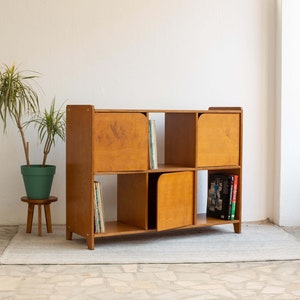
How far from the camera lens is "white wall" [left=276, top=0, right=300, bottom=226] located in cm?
517

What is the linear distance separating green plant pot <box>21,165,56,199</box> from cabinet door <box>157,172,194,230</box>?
754 millimetres

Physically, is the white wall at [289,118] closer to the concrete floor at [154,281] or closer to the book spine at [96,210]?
the concrete floor at [154,281]

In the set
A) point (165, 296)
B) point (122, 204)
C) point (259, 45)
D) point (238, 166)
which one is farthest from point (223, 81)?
point (165, 296)

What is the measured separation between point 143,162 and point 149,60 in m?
0.96

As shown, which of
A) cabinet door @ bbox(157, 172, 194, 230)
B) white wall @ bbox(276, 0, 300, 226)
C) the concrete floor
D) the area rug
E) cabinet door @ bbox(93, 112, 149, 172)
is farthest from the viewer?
white wall @ bbox(276, 0, 300, 226)

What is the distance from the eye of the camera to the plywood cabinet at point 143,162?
14.4ft

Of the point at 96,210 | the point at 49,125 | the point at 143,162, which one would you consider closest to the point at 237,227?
the point at 143,162

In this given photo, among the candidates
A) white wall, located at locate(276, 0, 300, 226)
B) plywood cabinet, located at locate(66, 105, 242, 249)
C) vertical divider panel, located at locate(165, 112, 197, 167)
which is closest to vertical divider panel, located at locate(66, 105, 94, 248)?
plywood cabinet, located at locate(66, 105, 242, 249)

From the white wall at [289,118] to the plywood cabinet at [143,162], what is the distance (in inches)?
19.3

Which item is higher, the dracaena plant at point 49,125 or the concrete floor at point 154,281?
the dracaena plant at point 49,125

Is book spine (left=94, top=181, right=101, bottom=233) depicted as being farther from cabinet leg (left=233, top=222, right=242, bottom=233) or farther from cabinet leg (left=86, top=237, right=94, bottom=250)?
cabinet leg (left=233, top=222, right=242, bottom=233)

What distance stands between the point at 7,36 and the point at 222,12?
61.6 inches

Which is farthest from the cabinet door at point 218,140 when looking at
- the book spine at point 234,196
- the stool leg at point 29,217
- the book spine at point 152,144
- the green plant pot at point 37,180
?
the stool leg at point 29,217

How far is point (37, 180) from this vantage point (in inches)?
184
